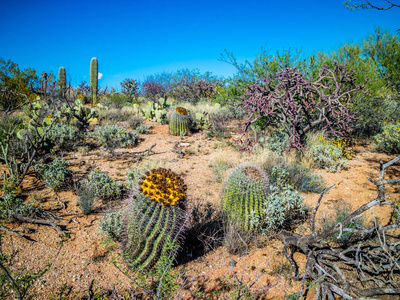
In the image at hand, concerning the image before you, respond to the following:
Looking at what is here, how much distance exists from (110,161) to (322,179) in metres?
5.37

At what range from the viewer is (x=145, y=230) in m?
2.43

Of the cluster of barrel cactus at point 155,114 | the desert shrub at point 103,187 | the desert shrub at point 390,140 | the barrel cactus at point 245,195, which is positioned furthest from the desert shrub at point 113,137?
the desert shrub at point 390,140

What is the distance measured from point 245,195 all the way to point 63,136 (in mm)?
6093

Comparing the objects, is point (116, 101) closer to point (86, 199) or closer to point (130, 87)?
point (130, 87)

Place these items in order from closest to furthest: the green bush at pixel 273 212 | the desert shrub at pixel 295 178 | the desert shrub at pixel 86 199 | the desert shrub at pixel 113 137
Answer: the green bush at pixel 273 212, the desert shrub at pixel 86 199, the desert shrub at pixel 295 178, the desert shrub at pixel 113 137

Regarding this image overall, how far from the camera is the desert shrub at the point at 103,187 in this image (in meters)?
4.36

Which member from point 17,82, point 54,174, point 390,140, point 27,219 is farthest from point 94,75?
point 390,140

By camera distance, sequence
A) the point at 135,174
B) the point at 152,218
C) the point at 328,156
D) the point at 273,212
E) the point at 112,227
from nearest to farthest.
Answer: the point at 152,218
the point at 112,227
the point at 273,212
the point at 135,174
the point at 328,156

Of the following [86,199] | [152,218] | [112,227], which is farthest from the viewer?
[86,199]

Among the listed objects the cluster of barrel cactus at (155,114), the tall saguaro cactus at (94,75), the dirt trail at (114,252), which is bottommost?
the dirt trail at (114,252)

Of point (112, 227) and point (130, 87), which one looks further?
point (130, 87)

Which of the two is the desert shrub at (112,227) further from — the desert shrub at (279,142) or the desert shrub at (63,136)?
the desert shrub at (279,142)

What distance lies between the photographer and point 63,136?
23.5 feet

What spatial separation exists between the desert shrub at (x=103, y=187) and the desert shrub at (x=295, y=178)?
9.92ft
